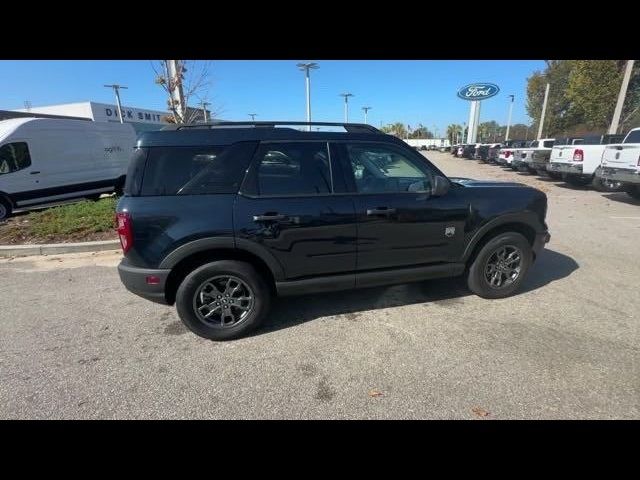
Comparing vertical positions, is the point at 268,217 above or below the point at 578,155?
below

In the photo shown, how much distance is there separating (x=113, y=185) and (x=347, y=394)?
11.4 m

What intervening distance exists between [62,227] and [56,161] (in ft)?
14.6

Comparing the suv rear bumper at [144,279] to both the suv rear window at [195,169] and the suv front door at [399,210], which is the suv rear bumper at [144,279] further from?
the suv front door at [399,210]

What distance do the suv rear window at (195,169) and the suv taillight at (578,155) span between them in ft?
41.0

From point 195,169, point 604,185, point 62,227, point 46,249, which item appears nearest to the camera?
point 195,169

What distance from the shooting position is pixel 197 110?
34.5 ft

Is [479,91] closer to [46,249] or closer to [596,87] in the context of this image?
[596,87]

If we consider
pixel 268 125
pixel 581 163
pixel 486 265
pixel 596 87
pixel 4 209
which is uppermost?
pixel 596 87

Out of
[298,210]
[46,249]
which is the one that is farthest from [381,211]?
[46,249]

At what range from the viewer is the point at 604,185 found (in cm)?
1028

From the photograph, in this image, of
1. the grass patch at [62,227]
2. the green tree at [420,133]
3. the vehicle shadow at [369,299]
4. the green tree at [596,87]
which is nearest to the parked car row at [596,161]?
the vehicle shadow at [369,299]

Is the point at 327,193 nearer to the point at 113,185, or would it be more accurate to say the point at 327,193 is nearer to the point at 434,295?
the point at 434,295

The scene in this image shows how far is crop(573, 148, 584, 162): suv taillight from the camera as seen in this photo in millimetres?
11019

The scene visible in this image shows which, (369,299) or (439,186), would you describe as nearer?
(439,186)
